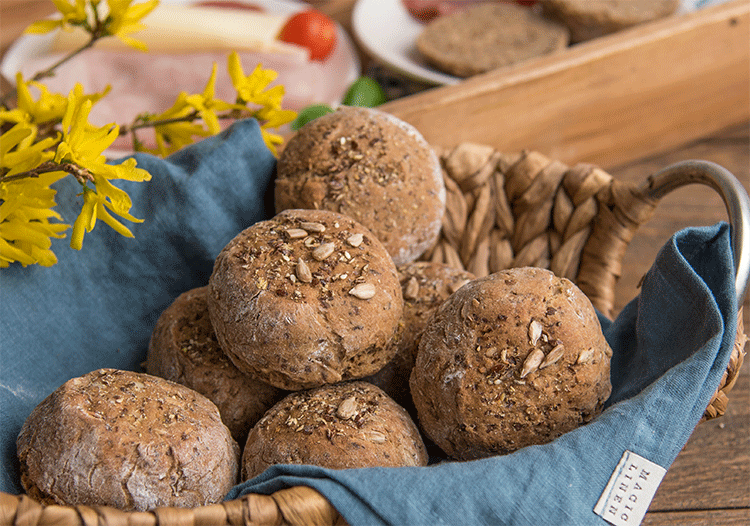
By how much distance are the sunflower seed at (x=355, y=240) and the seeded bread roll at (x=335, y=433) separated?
0.24m

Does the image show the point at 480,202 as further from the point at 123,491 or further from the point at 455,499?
the point at 123,491

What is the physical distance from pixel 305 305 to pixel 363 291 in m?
0.10

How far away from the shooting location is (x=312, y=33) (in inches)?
98.9

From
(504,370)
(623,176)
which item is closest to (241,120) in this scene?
(504,370)

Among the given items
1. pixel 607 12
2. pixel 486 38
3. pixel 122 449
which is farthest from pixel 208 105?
pixel 607 12

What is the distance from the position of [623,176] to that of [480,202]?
933mm

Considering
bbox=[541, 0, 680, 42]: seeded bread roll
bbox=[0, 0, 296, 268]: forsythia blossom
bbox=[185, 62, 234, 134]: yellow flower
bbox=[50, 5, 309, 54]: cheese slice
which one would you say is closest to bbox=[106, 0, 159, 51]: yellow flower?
bbox=[0, 0, 296, 268]: forsythia blossom

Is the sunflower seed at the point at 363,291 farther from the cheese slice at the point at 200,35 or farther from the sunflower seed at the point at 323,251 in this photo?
the cheese slice at the point at 200,35

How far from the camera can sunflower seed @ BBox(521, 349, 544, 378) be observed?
94 cm

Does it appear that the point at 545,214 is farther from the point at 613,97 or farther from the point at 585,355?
the point at 613,97

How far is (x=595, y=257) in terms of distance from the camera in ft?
4.88

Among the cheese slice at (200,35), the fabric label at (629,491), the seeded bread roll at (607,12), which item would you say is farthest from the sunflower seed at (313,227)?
the seeded bread roll at (607,12)

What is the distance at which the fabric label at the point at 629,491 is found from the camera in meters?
0.86

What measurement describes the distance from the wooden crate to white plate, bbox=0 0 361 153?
61 centimetres
